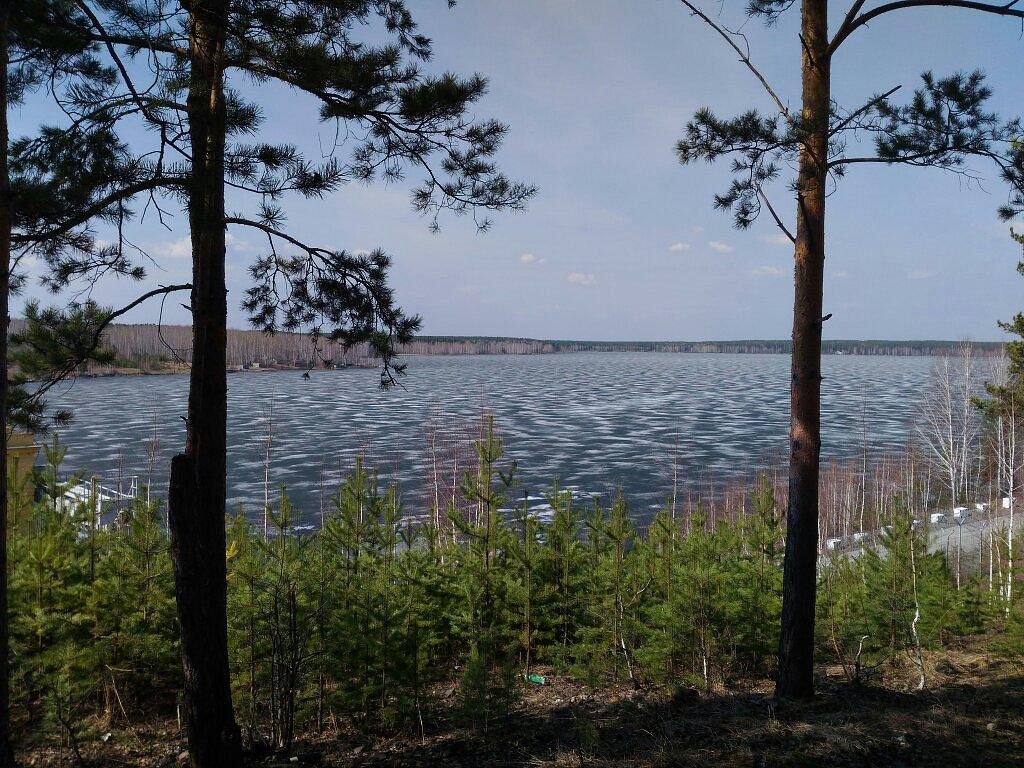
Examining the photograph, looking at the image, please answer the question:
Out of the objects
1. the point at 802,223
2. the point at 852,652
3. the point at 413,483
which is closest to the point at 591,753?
the point at 802,223

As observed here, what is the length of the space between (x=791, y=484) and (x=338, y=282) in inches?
163

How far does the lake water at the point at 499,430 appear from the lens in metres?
36.6

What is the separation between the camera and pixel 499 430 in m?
50.5

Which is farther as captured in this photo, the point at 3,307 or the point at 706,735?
the point at 706,735

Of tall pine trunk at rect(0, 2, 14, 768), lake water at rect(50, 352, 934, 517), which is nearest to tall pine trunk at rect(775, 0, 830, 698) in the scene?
tall pine trunk at rect(0, 2, 14, 768)

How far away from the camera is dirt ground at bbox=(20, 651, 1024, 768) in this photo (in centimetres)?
420

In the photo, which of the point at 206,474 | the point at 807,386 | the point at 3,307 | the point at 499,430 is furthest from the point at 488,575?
the point at 499,430

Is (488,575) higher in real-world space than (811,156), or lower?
lower

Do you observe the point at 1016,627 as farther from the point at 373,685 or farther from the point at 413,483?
the point at 413,483

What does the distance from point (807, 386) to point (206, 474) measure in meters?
4.67

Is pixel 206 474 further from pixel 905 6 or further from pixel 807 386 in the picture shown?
pixel 905 6

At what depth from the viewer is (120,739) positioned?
5.71 meters

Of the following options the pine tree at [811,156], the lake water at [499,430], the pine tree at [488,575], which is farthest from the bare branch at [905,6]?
the lake water at [499,430]

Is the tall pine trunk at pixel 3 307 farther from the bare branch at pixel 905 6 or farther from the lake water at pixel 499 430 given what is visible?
the lake water at pixel 499 430
